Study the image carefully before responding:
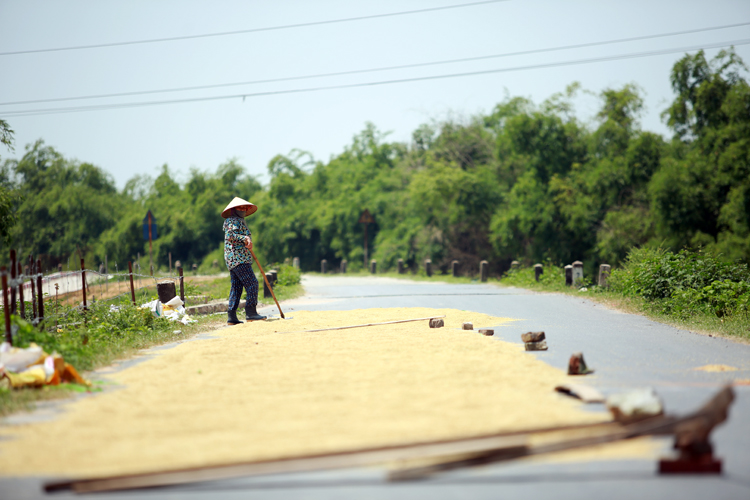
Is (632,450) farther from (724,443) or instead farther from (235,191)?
(235,191)

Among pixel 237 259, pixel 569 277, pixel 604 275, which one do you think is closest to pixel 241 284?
pixel 237 259

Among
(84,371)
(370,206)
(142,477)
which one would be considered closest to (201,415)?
(142,477)

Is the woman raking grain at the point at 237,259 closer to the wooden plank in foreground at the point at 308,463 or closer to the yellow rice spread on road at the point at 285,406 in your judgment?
the yellow rice spread on road at the point at 285,406

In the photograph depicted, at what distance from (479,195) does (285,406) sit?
29755mm

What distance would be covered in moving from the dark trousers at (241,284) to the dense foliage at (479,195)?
240 inches

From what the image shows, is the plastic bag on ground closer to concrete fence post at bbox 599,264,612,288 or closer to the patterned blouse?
the patterned blouse

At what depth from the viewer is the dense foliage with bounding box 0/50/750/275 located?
24656 millimetres

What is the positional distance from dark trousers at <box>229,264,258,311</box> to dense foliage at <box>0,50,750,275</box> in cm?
610

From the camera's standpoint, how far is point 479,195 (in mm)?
34469

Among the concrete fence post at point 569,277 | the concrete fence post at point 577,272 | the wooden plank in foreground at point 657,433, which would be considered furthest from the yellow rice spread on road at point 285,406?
the concrete fence post at point 569,277

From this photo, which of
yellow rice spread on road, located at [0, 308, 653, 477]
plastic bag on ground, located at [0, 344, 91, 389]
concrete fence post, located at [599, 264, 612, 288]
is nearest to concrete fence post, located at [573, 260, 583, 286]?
concrete fence post, located at [599, 264, 612, 288]

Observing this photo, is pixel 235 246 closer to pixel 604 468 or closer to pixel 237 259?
pixel 237 259

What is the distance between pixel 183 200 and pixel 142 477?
52.7m

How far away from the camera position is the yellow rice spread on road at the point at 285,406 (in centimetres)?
444
